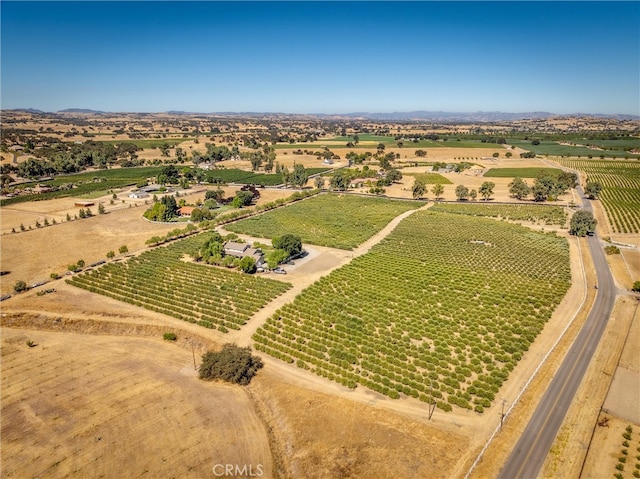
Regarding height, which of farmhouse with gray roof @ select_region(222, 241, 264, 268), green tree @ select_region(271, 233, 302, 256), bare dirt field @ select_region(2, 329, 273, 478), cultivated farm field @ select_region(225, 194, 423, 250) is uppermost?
green tree @ select_region(271, 233, 302, 256)

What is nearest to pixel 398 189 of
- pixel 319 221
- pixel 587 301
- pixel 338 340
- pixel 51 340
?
pixel 319 221

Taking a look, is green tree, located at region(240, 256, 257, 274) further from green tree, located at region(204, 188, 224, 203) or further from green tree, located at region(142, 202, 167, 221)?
green tree, located at region(204, 188, 224, 203)

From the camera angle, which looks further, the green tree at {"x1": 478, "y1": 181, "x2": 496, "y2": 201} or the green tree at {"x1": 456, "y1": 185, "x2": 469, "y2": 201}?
the green tree at {"x1": 456, "y1": 185, "x2": 469, "y2": 201}

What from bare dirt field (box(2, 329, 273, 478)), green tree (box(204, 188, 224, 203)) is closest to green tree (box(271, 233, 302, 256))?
bare dirt field (box(2, 329, 273, 478))

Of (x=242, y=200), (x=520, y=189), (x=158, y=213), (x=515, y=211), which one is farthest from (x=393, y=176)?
(x=158, y=213)

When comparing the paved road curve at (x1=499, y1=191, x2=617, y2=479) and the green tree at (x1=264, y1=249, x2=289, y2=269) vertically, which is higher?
the green tree at (x1=264, y1=249, x2=289, y2=269)

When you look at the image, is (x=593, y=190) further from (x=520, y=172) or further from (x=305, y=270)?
(x=305, y=270)

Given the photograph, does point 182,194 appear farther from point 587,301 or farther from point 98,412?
point 587,301
